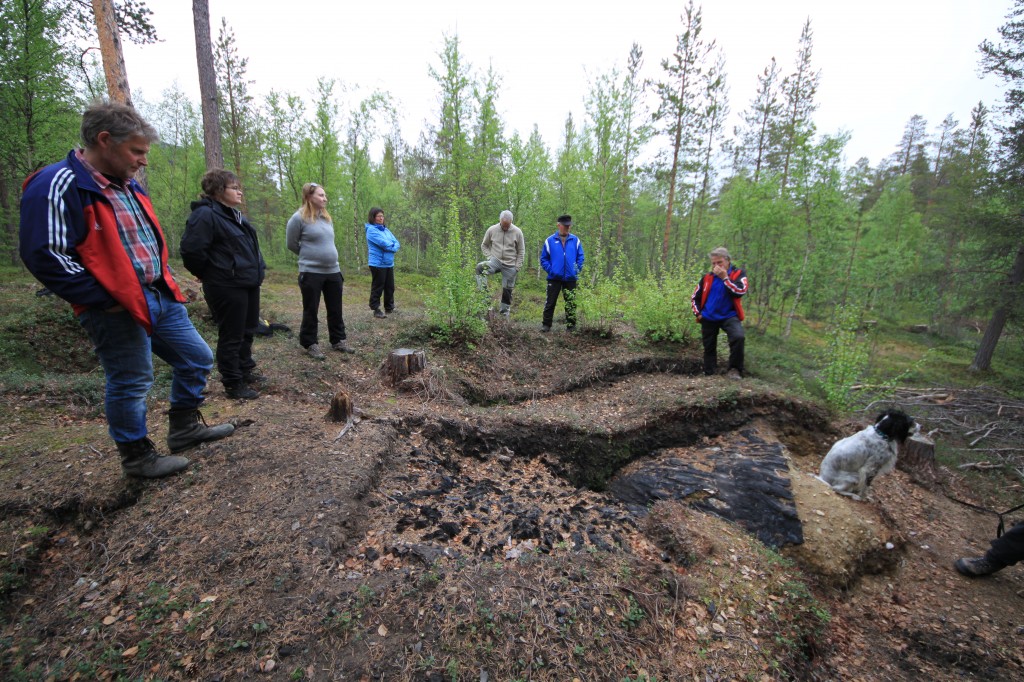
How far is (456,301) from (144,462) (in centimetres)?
438

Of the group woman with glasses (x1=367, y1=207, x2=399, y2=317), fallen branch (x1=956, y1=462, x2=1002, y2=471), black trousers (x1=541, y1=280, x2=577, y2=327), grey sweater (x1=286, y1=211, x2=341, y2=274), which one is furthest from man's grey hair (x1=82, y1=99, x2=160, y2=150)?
fallen branch (x1=956, y1=462, x2=1002, y2=471)

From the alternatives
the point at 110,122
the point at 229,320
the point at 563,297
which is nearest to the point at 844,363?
the point at 563,297

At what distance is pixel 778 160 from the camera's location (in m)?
17.8

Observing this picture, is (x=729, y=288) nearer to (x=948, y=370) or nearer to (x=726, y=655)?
(x=726, y=655)

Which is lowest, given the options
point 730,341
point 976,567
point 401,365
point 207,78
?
point 976,567

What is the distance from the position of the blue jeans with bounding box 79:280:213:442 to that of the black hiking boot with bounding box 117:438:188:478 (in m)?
0.08

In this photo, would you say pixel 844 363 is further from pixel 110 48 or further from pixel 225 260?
pixel 110 48

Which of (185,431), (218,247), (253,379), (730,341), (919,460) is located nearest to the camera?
(185,431)

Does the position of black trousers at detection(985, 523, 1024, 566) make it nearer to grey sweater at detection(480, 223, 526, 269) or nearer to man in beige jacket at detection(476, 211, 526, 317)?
man in beige jacket at detection(476, 211, 526, 317)

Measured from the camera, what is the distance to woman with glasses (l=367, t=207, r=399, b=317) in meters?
7.27

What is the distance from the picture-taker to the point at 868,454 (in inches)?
159

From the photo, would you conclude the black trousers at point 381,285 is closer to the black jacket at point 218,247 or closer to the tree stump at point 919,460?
the black jacket at point 218,247

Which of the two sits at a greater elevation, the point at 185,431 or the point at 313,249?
the point at 313,249

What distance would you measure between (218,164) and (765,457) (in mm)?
11652
